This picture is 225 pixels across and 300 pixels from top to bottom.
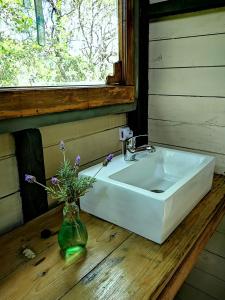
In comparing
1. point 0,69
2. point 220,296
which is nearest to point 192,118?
point 0,69

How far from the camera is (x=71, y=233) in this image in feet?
2.42

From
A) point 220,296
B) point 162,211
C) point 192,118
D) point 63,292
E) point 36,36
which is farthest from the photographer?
point 220,296

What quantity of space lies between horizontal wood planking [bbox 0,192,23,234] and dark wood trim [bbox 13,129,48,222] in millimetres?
18

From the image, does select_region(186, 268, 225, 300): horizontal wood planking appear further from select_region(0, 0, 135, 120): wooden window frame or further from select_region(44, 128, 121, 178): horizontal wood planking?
select_region(0, 0, 135, 120): wooden window frame

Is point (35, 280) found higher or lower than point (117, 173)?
lower

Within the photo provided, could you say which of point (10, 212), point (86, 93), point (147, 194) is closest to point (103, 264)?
point (147, 194)

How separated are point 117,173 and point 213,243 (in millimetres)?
802

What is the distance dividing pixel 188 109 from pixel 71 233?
0.91m

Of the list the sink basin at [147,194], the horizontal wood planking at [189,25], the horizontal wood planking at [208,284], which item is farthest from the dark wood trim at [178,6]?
the horizontal wood planking at [208,284]

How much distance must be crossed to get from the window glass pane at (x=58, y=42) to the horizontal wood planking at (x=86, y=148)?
10.3 inches

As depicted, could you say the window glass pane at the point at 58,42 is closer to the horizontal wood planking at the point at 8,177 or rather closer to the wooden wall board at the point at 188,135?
the horizontal wood planking at the point at 8,177

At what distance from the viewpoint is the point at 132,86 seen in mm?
1246

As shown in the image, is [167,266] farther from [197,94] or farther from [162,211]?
[197,94]

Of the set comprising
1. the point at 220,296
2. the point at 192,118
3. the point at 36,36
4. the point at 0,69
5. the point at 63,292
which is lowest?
the point at 220,296
